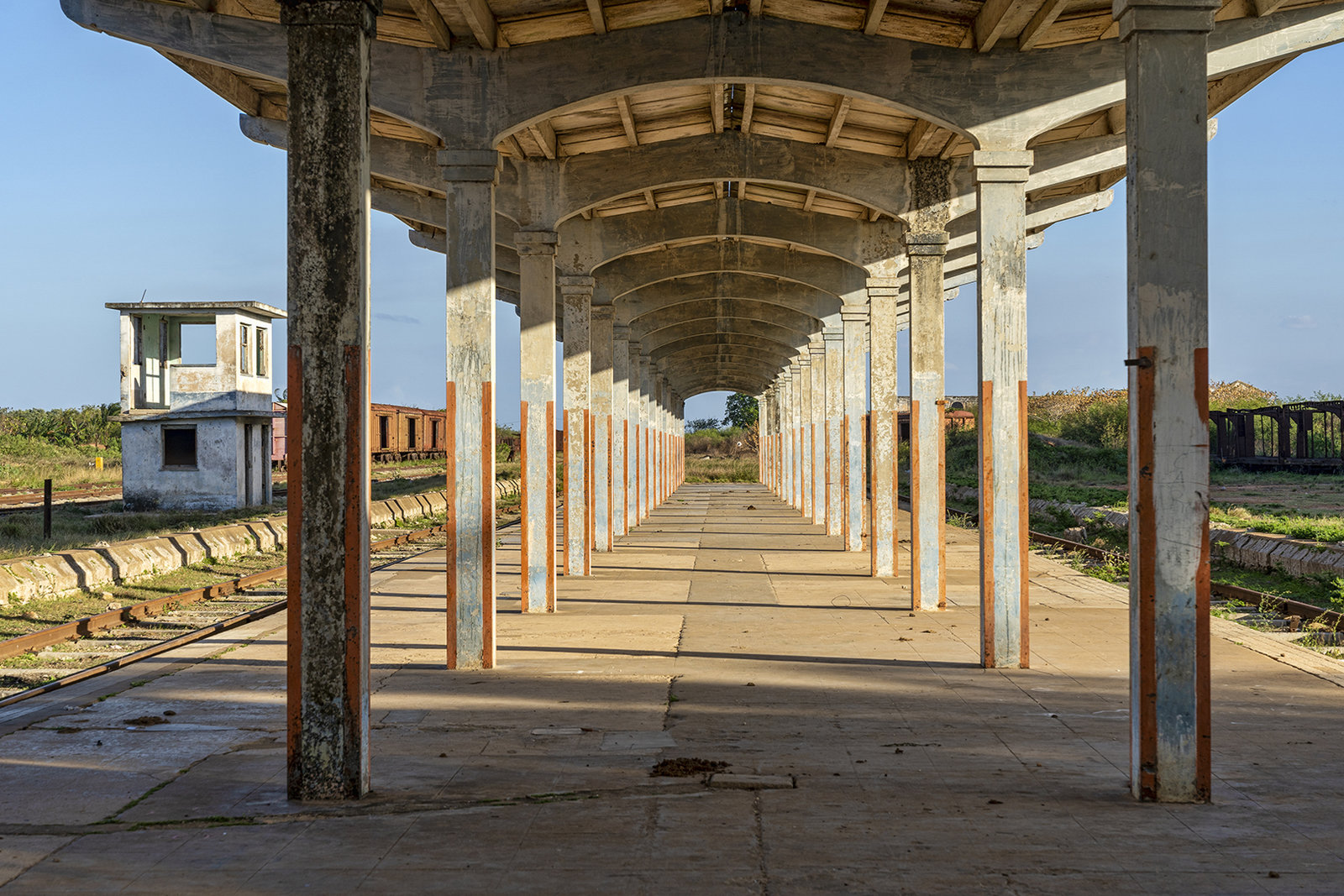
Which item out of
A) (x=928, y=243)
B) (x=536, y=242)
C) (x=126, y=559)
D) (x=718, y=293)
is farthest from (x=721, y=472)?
(x=928, y=243)

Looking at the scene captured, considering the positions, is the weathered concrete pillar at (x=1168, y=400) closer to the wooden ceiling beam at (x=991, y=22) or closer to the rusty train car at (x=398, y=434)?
the wooden ceiling beam at (x=991, y=22)

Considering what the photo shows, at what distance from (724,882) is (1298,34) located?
324 inches

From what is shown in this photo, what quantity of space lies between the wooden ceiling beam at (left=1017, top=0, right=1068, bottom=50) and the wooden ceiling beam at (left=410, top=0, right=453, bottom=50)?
4.99m

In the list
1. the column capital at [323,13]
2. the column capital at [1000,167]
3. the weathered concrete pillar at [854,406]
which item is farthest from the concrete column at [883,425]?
the column capital at [323,13]

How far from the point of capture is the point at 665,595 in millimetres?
13773

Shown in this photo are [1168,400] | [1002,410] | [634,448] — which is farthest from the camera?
[634,448]

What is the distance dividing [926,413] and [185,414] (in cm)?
1992

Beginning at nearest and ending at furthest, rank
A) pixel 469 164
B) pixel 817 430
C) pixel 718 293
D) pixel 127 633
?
pixel 469 164
pixel 127 633
pixel 718 293
pixel 817 430

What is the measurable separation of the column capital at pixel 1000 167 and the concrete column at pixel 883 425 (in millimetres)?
5661

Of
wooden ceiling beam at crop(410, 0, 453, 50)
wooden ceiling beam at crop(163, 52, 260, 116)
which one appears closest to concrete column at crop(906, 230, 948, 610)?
wooden ceiling beam at crop(410, 0, 453, 50)

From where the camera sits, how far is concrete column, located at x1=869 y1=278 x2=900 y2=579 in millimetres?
14766

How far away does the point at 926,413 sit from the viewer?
12375 millimetres

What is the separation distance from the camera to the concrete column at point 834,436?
21.8 m

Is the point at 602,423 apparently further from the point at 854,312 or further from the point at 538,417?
the point at 538,417
